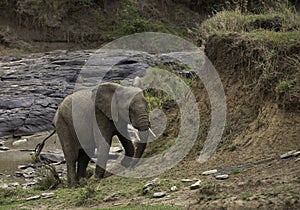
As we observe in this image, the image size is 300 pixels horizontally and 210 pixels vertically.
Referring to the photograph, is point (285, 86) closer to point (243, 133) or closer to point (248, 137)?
point (248, 137)

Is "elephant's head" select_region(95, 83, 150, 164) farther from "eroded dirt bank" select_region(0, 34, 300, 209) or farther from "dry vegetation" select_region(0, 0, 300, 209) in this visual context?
"eroded dirt bank" select_region(0, 34, 300, 209)

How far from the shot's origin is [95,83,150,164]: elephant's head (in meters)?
12.0

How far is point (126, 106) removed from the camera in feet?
40.4

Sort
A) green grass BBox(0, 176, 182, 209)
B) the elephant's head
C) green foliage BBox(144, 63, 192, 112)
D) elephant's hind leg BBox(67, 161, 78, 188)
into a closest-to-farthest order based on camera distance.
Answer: green grass BBox(0, 176, 182, 209) < the elephant's head < elephant's hind leg BBox(67, 161, 78, 188) < green foliage BBox(144, 63, 192, 112)

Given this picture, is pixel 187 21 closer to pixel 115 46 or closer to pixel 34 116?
pixel 115 46

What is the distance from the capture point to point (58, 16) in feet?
160

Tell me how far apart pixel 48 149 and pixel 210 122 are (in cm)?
811

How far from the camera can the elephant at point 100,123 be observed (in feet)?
40.1

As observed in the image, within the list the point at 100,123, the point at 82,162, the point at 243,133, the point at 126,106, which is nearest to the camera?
the point at 243,133

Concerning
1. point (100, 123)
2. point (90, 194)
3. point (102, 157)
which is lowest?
point (102, 157)

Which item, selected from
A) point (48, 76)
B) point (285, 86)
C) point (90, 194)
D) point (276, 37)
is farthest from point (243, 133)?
point (48, 76)

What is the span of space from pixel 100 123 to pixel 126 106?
82cm

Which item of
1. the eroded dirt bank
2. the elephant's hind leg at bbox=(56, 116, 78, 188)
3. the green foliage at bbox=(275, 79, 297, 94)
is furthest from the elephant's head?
the green foliage at bbox=(275, 79, 297, 94)

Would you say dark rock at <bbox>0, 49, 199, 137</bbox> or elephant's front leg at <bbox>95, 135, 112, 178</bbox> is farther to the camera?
dark rock at <bbox>0, 49, 199, 137</bbox>
